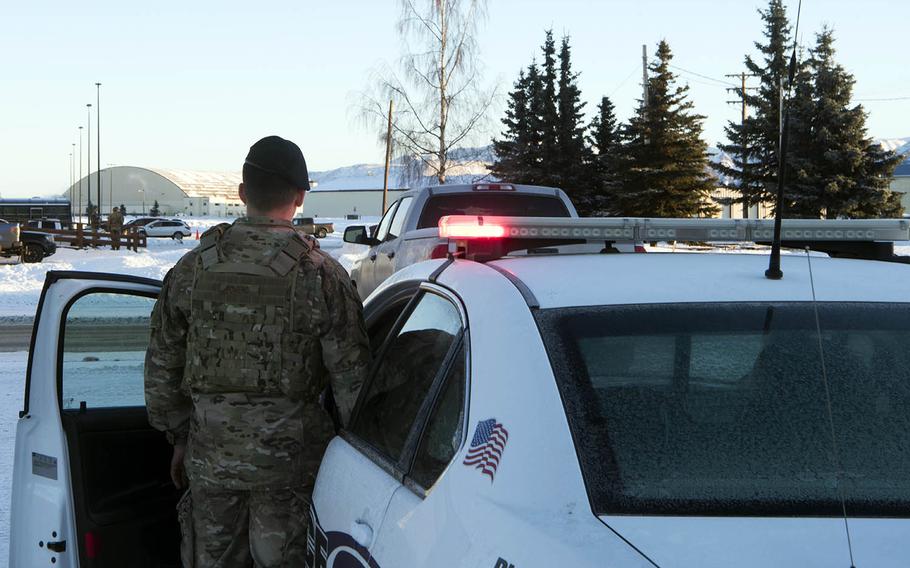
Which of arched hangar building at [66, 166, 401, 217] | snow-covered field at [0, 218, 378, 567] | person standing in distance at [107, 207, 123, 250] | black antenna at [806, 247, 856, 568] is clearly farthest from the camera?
arched hangar building at [66, 166, 401, 217]

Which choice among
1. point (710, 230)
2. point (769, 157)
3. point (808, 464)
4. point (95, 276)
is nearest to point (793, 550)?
point (808, 464)

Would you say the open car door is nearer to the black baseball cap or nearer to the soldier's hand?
the soldier's hand

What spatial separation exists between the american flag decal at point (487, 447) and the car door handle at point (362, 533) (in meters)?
0.37

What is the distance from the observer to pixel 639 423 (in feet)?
5.83

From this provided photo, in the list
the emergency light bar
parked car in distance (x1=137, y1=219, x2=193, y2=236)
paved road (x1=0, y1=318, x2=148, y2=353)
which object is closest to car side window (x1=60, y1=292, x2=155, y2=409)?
paved road (x1=0, y1=318, x2=148, y2=353)

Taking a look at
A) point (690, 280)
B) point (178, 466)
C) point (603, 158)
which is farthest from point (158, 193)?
point (690, 280)

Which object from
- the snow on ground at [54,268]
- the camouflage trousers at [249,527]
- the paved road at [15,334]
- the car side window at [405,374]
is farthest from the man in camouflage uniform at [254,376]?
the paved road at [15,334]

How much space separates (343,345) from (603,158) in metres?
41.8

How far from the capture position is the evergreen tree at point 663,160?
141 ft

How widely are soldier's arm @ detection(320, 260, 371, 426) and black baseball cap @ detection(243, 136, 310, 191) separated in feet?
1.04

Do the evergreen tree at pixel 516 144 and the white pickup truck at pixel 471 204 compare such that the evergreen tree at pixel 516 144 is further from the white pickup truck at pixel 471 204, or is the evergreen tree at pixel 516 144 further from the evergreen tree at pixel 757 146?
the white pickup truck at pixel 471 204

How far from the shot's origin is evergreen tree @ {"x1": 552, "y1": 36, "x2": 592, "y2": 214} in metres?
44.6

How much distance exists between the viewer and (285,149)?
2.91 meters

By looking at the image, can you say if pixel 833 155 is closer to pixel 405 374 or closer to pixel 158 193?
pixel 405 374
